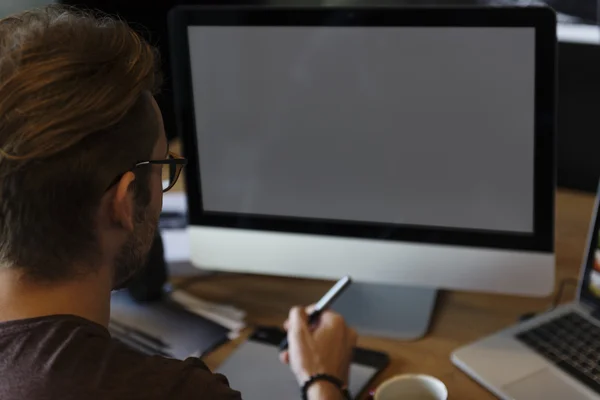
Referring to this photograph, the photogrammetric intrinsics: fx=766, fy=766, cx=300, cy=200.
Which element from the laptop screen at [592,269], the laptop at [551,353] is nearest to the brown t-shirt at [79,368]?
the laptop at [551,353]

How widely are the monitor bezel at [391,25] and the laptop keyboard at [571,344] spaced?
0.12 metres

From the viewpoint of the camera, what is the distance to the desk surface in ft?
3.77

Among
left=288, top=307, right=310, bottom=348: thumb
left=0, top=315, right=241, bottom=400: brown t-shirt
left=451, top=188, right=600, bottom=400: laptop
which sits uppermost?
left=0, top=315, right=241, bottom=400: brown t-shirt

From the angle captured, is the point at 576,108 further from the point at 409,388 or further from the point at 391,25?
the point at 409,388

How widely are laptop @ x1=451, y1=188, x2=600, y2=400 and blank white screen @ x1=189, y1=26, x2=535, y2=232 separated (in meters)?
0.16

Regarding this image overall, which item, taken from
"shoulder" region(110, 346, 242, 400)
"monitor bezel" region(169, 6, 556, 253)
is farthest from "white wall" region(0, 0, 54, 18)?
"shoulder" region(110, 346, 242, 400)

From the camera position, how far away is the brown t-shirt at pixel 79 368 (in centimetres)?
73

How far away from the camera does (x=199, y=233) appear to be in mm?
1313

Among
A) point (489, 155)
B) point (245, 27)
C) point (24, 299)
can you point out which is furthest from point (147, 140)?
point (489, 155)

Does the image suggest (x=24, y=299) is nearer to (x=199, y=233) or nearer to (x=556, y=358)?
(x=199, y=233)

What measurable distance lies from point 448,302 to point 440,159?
0.30m

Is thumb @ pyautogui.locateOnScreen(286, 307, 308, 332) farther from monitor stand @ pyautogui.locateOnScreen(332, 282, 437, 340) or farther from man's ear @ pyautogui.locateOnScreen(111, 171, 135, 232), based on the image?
man's ear @ pyautogui.locateOnScreen(111, 171, 135, 232)

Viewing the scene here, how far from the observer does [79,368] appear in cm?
75

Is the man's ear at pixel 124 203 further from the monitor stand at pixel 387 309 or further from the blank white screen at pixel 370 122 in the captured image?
the monitor stand at pixel 387 309
